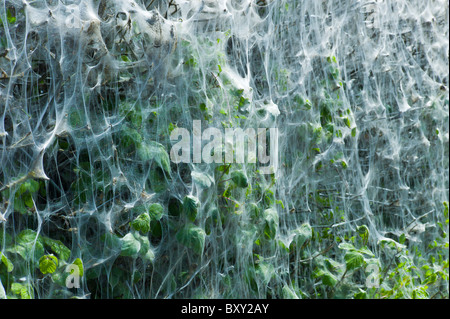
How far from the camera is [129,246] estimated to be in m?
2.30

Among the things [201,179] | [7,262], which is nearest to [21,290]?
[7,262]

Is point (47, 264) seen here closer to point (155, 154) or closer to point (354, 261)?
point (155, 154)

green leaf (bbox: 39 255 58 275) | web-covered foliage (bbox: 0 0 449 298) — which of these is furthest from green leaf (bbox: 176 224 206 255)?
green leaf (bbox: 39 255 58 275)

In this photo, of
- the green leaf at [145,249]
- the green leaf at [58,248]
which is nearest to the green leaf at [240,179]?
the green leaf at [145,249]

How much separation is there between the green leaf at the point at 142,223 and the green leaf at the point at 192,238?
0.60 feet

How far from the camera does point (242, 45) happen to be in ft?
9.07

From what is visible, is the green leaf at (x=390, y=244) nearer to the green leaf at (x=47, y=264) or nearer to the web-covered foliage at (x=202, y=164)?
the web-covered foliage at (x=202, y=164)

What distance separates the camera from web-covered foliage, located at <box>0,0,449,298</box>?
2.17 meters

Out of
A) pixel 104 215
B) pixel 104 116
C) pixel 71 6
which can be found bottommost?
pixel 104 215

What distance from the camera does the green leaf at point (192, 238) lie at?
245 centimetres

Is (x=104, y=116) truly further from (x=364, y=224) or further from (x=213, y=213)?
(x=364, y=224)

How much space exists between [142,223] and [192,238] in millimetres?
250

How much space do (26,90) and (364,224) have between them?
2.22 meters
